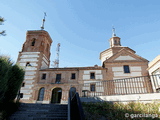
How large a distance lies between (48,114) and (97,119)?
115 inches

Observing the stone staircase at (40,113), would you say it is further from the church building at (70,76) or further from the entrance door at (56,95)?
the entrance door at (56,95)

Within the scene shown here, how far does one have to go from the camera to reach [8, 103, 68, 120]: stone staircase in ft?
22.7

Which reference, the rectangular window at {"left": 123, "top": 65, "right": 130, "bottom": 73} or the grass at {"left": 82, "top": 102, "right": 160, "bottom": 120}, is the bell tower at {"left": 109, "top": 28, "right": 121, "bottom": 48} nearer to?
the rectangular window at {"left": 123, "top": 65, "right": 130, "bottom": 73}

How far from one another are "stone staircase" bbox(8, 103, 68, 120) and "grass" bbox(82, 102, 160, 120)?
1.65 m

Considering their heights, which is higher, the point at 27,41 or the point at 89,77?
the point at 27,41

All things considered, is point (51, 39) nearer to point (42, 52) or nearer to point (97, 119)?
point (42, 52)

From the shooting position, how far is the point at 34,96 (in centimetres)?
1967

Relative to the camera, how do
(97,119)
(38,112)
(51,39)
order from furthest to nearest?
(51,39) < (38,112) < (97,119)

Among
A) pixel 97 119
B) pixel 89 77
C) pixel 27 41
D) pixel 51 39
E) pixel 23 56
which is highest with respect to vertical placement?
pixel 51 39

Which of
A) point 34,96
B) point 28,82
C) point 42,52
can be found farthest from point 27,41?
point 34,96

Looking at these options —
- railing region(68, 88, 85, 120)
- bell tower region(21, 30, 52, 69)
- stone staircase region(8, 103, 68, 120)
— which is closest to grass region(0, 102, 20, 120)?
stone staircase region(8, 103, 68, 120)

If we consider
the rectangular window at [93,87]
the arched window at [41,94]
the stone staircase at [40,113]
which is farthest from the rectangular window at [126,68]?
the stone staircase at [40,113]

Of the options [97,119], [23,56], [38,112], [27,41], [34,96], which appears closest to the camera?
[97,119]

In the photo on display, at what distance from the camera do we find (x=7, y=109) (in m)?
7.23
